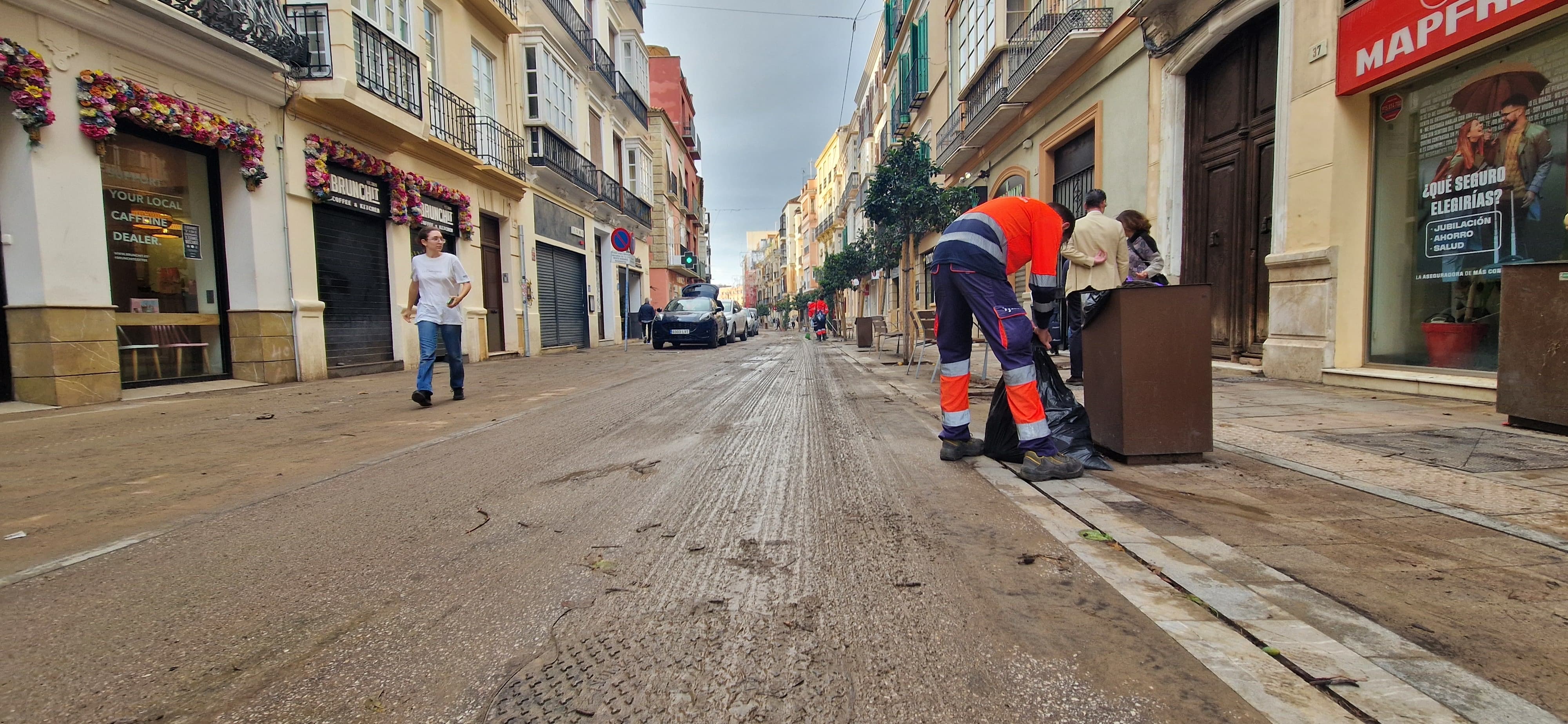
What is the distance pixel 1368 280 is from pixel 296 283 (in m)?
12.3

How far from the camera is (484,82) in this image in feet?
47.4

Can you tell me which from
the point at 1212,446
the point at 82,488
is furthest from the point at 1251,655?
the point at 82,488

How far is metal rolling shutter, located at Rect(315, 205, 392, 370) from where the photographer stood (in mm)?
9453

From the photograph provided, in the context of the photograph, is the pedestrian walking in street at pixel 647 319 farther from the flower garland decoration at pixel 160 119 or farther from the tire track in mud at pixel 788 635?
the tire track in mud at pixel 788 635

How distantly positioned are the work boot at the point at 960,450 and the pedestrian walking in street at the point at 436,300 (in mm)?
4660

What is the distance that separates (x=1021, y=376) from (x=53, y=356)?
7.99 meters

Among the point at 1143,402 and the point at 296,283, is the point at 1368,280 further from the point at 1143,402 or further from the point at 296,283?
the point at 296,283

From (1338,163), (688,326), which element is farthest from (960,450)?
(688,326)

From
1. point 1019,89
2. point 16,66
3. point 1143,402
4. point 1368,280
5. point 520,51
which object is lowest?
point 1143,402

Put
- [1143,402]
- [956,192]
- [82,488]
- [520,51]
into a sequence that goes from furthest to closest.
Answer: [520,51]
[956,192]
[1143,402]
[82,488]

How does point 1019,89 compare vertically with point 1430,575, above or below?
above

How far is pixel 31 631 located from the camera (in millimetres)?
1688

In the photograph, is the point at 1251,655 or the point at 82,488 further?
the point at 82,488

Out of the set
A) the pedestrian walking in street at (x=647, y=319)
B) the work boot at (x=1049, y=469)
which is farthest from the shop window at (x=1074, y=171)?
the pedestrian walking in street at (x=647, y=319)
